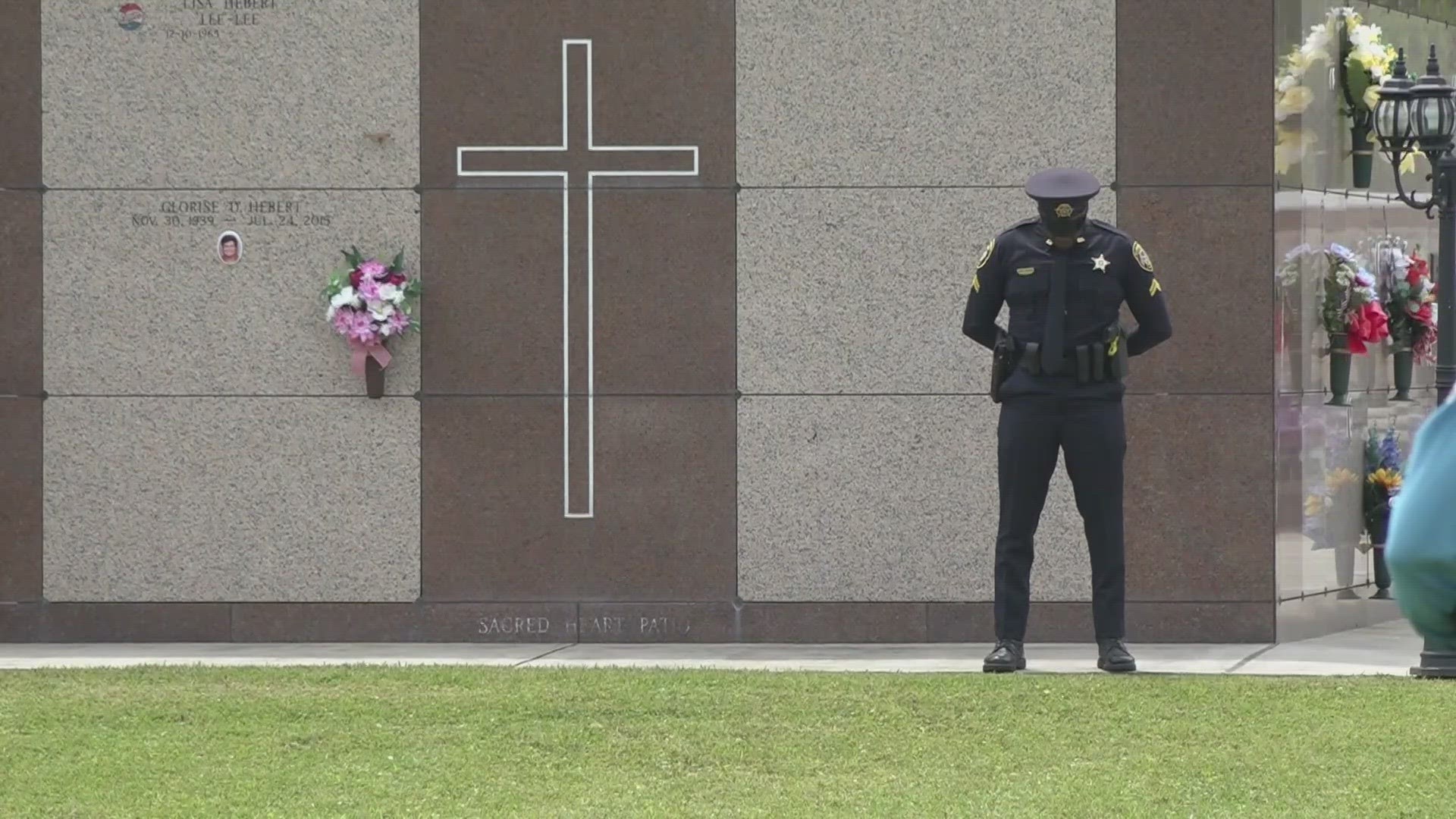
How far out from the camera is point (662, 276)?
35.2 ft

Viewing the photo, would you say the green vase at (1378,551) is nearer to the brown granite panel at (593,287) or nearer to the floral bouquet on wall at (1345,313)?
the floral bouquet on wall at (1345,313)

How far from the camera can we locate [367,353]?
10648 mm

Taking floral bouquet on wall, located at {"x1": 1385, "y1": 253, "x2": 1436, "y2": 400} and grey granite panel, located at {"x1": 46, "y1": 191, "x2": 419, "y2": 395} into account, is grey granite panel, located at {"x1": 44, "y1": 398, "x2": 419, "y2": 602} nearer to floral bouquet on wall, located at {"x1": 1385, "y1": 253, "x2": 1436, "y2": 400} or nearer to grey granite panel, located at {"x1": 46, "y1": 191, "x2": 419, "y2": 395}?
grey granite panel, located at {"x1": 46, "y1": 191, "x2": 419, "y2": 395}

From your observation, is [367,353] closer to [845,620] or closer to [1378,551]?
[845,620]

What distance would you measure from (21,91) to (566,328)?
2766 mm

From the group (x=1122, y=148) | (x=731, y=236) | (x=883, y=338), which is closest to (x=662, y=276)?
(x=731, y=236)

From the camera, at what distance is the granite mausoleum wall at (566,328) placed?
1066 centimetres

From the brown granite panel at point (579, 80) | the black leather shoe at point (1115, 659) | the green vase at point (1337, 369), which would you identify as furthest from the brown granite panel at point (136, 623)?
the green vase at point (1337, 369)

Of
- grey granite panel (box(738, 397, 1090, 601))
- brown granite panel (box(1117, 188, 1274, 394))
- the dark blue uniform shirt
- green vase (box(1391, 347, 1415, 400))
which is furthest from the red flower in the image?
the dark blue uniform shirt

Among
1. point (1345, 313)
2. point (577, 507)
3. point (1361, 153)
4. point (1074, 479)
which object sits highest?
point (1361, 153)

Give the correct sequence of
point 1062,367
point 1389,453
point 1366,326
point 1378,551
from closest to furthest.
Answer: point 1062,367 → point 1366,326 → point 1378,551 → point 1389,453

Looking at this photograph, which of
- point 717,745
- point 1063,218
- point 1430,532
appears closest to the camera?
point 1430,532

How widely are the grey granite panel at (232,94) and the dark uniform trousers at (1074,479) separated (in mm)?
3288

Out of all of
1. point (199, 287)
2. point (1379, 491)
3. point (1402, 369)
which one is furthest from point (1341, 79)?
point (199, 287)
